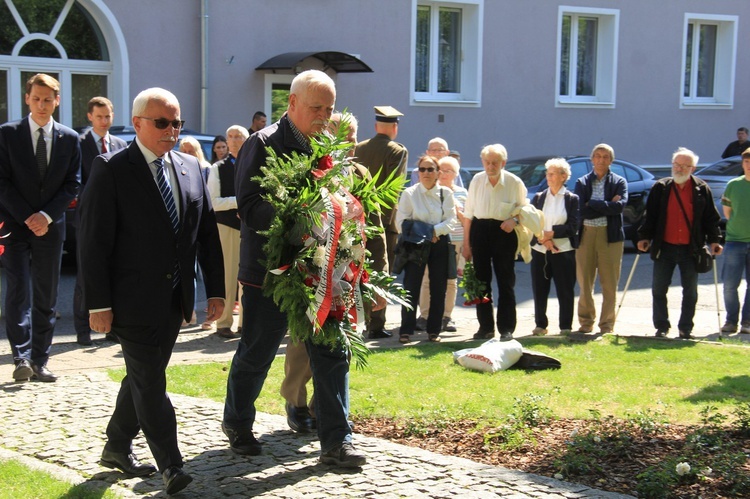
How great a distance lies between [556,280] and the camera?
1066 centimetres

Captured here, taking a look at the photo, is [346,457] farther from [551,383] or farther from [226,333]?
[226,333]

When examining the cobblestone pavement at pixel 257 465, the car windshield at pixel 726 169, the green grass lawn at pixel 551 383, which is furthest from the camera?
the car windshield at pixel 726 169

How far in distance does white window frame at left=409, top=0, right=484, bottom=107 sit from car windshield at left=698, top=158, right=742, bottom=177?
562 cm

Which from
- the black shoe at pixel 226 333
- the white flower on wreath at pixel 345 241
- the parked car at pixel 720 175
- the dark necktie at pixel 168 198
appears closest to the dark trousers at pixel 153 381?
the dark necktie at pixel 168 198

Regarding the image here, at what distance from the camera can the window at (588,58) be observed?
999 inches

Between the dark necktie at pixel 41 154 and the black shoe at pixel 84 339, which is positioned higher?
the dark necktie at pixel 41 154

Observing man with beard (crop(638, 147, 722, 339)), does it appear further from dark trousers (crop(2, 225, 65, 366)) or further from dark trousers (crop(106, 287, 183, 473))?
dark trousers (crop(106, 287, 183, 473))

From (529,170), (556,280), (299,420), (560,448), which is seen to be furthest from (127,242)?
(529,170)

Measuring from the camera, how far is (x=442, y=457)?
5.92 meters

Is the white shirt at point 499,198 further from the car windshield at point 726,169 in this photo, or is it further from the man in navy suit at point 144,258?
the car windshield at point 726,169

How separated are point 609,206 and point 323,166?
5.79 m

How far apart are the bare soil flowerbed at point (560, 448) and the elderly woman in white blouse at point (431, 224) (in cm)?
341

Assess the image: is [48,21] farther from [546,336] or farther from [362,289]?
[362,289]

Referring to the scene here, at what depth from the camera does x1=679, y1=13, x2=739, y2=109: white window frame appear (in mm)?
27656
